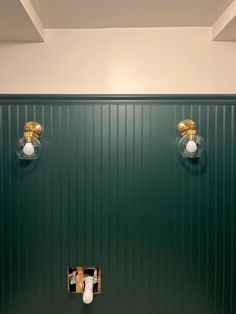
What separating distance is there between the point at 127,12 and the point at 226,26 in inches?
19.7

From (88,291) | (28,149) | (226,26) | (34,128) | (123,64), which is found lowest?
(88,291)

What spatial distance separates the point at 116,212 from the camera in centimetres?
146

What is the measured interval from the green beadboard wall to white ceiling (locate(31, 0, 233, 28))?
16.3 inches

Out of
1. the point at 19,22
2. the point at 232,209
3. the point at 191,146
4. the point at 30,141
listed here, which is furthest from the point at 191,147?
the point at 19,22

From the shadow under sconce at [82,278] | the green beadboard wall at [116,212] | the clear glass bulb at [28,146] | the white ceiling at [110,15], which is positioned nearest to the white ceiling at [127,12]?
the white ceiling at [110,15]

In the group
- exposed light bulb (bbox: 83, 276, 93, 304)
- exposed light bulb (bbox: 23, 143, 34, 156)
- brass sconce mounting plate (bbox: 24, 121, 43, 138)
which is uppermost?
brass sconce mounting plate (bbox: 24, 121, 43, 138)

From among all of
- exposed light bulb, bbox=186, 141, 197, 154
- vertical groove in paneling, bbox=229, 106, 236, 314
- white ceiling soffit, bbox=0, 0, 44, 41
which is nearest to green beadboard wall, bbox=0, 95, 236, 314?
vertical groove in paneling, bbox=229, 106, 236, 314

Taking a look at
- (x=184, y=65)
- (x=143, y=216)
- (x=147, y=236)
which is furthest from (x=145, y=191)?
(x=184, y=65)

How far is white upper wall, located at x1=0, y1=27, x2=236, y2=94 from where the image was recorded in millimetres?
1432

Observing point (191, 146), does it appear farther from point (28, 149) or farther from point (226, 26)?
point (28, 149)

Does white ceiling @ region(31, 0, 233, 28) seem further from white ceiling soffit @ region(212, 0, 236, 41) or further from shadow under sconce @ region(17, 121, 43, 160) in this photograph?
shadow under sconce @ region(17, 121, 43, 160)

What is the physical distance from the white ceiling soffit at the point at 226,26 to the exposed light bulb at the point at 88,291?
4.92 feet

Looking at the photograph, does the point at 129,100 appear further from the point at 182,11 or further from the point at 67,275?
the point at 67,275

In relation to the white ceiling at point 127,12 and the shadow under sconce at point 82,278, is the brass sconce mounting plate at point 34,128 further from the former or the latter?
the shadow under sconce at point 82,278
